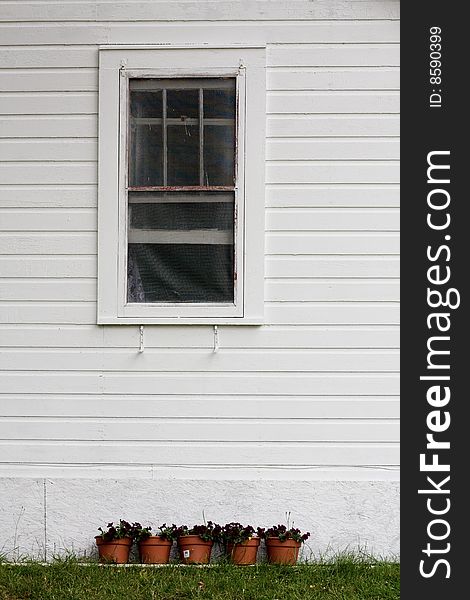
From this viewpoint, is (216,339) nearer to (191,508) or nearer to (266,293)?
(266,293)

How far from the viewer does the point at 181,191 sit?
302 inches

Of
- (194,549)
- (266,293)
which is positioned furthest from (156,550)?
(266,293)

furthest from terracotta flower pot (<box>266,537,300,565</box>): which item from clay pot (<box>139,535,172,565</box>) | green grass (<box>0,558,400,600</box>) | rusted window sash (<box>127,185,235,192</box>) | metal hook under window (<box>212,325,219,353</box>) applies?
rusted window sash (<box>127,185,235,192</box>)

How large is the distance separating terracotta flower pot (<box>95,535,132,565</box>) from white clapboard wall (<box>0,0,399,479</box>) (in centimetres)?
44

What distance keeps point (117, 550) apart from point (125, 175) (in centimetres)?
231

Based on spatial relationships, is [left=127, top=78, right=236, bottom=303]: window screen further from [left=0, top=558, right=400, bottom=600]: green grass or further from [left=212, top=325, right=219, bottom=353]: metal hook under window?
[left=0, top=558, right=400, bottom=600]: green grass

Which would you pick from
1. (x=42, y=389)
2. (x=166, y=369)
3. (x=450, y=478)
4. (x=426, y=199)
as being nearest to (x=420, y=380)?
(x=450, y=478)

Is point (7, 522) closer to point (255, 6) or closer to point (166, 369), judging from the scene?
point (166, 369)

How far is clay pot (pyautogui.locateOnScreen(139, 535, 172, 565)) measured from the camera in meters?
7.41

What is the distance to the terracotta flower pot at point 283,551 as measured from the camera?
7.39 metres

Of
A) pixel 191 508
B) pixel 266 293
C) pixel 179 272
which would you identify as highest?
pixel 179 272

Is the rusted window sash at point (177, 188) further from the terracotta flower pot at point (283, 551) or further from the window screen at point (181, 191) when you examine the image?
the terracotta flower pot at point (283, 551)

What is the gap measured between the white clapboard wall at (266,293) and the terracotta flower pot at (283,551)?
0.43m

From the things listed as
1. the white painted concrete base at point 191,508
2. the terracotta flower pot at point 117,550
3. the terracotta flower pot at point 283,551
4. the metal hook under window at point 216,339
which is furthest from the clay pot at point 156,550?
the metal hook under window at point 216,339
